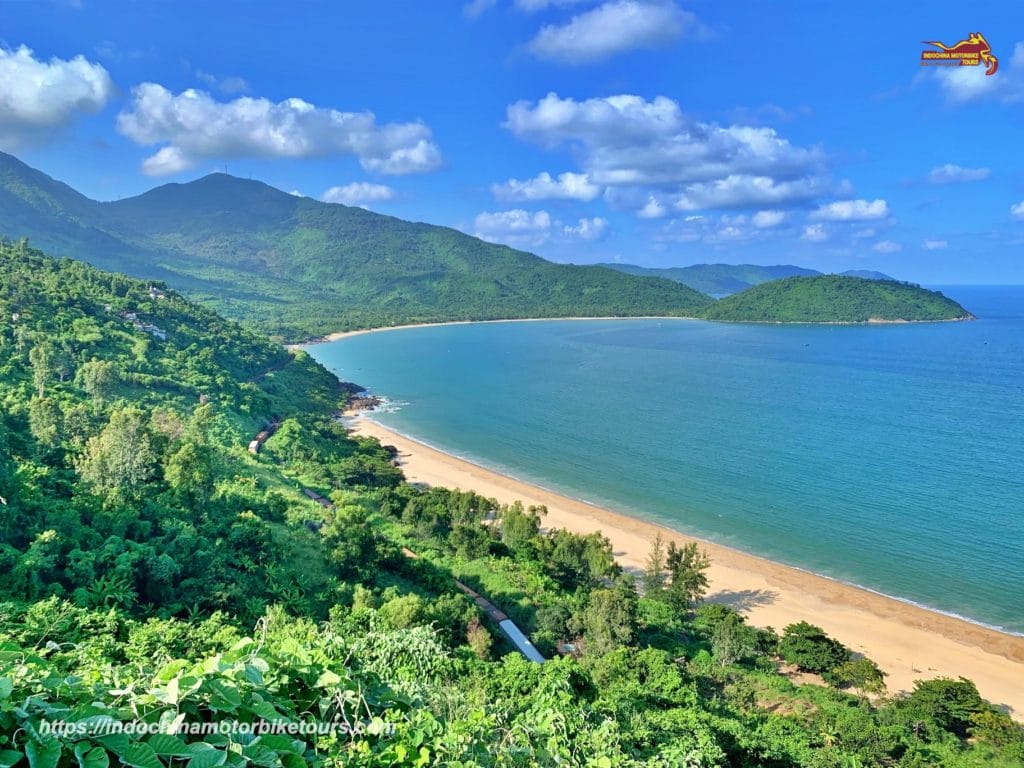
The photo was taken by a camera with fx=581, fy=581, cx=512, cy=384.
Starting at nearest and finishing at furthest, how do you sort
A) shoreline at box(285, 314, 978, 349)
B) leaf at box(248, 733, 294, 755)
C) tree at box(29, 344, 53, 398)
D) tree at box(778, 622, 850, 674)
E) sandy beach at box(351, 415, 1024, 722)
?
leaf at box(248, 733, 294, 755), tree at box(778, 622, 850, 674), sandy beach at box(351, 415, 1024, 722), tree at box(29, 344, 53, 398), shoreline at box(285, 314, 978, 349)

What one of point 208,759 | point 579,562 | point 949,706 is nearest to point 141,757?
point 208,759

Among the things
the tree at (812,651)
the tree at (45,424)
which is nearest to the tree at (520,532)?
the tree at (812,651)

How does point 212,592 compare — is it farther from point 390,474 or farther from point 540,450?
point 540,450

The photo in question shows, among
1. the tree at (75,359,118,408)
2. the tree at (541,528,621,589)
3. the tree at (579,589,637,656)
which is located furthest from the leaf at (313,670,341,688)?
the tree at (75,359,118,408)

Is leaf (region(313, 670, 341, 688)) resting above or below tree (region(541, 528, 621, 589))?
above

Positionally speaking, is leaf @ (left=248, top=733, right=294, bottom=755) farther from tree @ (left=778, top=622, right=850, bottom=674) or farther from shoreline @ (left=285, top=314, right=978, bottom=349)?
shoreline @ (left=285, top=314, right=978, bottom=349)

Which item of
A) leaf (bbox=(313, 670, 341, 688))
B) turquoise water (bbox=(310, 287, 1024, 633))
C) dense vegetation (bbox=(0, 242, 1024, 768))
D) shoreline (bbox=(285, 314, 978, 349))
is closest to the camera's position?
dense vegetation (bbox=(0, 242, 1024, 768))

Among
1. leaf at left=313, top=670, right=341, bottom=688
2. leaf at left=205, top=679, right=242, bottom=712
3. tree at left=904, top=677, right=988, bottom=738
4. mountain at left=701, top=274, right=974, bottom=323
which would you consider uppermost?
mountain at left=701, top=274, right=974, bottom=323
